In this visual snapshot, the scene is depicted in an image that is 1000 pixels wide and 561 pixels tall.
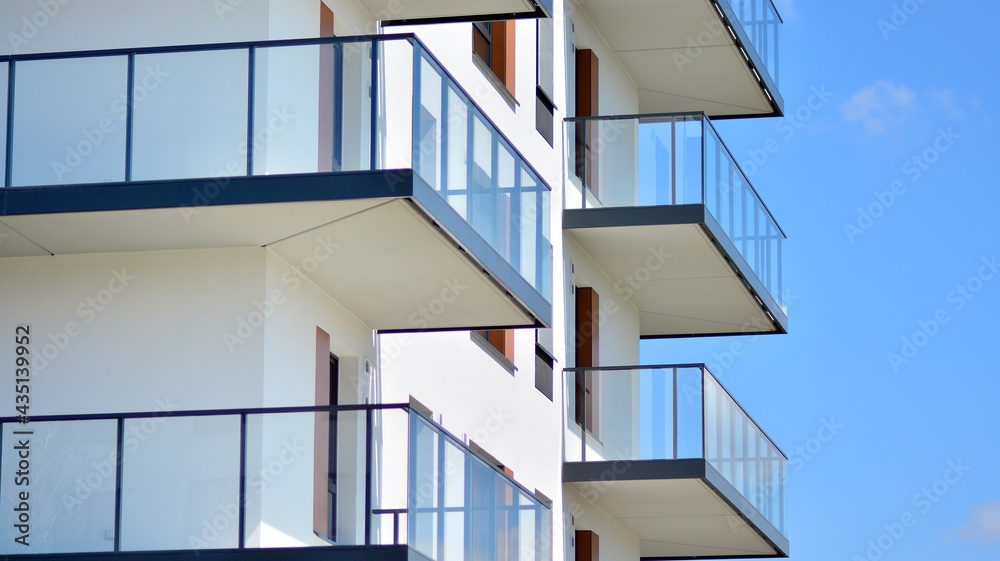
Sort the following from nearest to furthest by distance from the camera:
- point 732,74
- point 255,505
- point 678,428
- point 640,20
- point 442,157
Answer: point 255,505
point 442,157
point 678,428
point 640,20
point 732,74

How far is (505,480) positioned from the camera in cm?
1894

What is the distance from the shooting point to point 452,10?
20.9 m

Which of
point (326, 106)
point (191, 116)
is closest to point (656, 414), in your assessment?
point (326, 106)

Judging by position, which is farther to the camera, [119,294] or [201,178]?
[119,294]

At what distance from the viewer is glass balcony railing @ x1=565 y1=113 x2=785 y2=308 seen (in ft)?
86.9

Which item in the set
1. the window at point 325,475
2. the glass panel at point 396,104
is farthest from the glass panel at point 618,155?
the window at point 325,475

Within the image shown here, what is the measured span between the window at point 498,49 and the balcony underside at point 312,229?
502 cm

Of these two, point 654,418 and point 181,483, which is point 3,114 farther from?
point 654,418

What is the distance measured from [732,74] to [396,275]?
40.9ft

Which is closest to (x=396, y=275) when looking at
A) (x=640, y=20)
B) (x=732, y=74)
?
(x=640, y=20)

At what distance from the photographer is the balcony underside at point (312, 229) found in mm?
16656

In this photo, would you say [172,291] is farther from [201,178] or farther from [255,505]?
[255,505]

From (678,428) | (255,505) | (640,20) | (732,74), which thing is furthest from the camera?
(732,74)

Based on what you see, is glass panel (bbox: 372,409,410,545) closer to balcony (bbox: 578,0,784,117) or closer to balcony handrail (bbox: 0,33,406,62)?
balcony handrail (bbox: 0,33,406,62)
